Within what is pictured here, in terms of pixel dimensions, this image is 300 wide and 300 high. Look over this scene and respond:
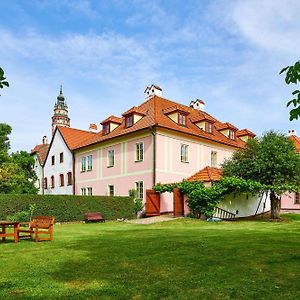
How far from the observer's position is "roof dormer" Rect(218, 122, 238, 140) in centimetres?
3562

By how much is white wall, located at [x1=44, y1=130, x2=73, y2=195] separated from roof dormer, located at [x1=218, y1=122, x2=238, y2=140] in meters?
14.7

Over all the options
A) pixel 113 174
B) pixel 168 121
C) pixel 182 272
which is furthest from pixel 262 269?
pixel 113 174

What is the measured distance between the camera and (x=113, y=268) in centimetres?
800

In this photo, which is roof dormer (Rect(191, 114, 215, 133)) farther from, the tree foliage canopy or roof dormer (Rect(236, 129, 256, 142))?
the tree foliage canopy

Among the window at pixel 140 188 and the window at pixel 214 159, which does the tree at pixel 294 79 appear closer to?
the window at pixel 140 188

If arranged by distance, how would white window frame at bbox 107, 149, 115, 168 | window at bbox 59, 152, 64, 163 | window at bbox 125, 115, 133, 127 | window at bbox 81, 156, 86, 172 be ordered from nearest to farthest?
window at bbox 125, 115, 133, 127
white window frame at bbox 107, 149, 115, 168
window at bbox 81, 156, 86, 172
window at bbox 59, 152, 64, 163

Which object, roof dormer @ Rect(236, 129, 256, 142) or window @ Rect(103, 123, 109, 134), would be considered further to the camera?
roof dormer @ Rect(236, 129, 256, 142)

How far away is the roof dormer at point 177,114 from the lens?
99.7 feet

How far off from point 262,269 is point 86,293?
3.47 meters

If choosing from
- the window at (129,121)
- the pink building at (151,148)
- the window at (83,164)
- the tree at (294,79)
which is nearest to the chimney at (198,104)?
the pink building at (151,148)

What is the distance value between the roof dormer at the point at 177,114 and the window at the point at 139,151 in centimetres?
343

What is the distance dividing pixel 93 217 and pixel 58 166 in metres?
17.4

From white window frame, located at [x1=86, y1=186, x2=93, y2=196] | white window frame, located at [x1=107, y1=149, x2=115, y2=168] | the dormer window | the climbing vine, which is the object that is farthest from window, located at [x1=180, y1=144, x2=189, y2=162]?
white window frame, located at [x1=86, y1=186, x2=93, y2=196]

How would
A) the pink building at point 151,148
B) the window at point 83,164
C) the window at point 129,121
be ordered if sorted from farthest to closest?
1. the window at point 83,164
2. the window at point 129,121
3. the pink building at point 151,148
